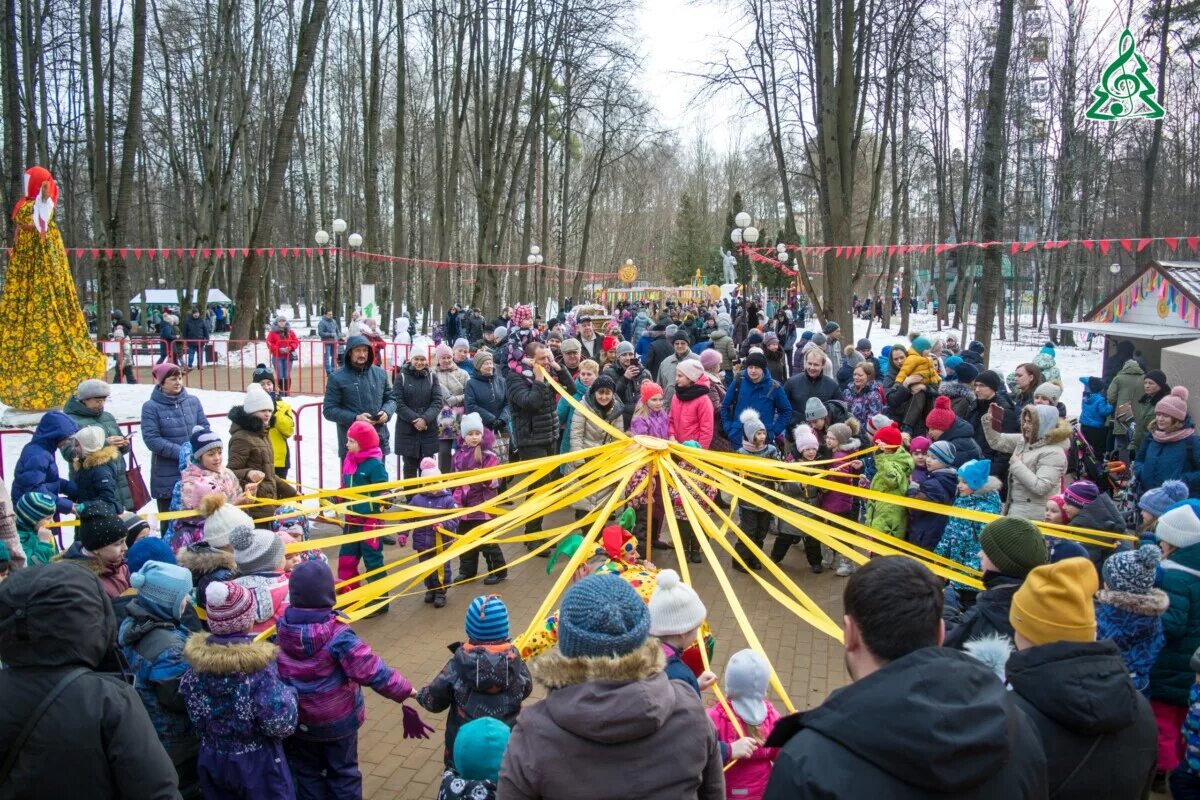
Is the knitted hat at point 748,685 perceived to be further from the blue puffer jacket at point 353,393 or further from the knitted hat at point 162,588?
the blue puffer jacket at point 353,393

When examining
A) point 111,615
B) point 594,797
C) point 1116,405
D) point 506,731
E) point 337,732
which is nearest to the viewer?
point 594,797

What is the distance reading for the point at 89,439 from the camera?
6.23m

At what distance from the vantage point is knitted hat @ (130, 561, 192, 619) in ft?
12.1

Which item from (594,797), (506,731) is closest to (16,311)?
(506,731)

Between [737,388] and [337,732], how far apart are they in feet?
20.3

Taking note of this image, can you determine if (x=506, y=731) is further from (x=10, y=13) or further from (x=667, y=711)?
(x=10, y=13)

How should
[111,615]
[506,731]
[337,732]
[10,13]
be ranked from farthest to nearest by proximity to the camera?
[10,13] < [337,732] < [506,731] < [111,615]

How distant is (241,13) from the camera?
27.7 metres

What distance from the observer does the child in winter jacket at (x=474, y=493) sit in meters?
7.30

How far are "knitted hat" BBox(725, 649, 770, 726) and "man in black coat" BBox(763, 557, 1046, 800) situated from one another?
4.31ft

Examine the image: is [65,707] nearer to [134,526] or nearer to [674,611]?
[674,611]

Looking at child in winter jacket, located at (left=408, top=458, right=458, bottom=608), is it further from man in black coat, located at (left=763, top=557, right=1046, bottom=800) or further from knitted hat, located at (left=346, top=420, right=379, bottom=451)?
man in black coat, located at (left=763, top=557, right=1046, bottom=800)

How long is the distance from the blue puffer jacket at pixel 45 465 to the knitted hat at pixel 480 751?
4.54 meters
